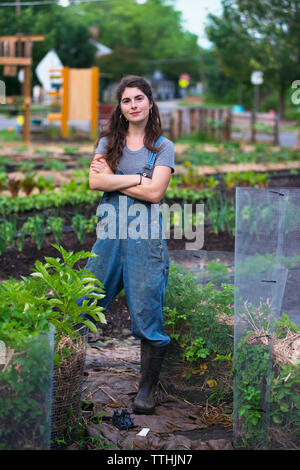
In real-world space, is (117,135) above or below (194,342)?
above

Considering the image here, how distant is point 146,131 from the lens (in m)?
3.28

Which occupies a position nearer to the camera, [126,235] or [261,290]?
[261,290]

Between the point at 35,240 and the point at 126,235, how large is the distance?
2.97 metres

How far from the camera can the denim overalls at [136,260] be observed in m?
3.12

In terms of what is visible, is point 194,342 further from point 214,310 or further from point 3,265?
point 3,265

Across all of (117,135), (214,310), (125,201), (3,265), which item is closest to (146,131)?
(117,135)

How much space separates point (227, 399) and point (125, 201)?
1119 mm

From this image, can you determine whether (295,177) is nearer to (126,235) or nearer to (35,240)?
(35,240)

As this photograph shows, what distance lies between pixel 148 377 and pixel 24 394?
1.00 metres

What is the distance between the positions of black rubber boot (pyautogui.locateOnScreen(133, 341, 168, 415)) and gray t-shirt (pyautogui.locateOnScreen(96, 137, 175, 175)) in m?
0.85

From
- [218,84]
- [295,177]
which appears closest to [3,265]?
[295,177]

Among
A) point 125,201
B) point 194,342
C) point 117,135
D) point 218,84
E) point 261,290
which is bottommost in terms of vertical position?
point 194,342

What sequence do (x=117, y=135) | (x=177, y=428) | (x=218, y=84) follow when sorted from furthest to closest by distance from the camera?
(x=218, y=84), (x=117, y=135), (x=177, y=428)

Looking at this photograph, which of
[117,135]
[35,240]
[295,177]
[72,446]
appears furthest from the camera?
[295,177]
